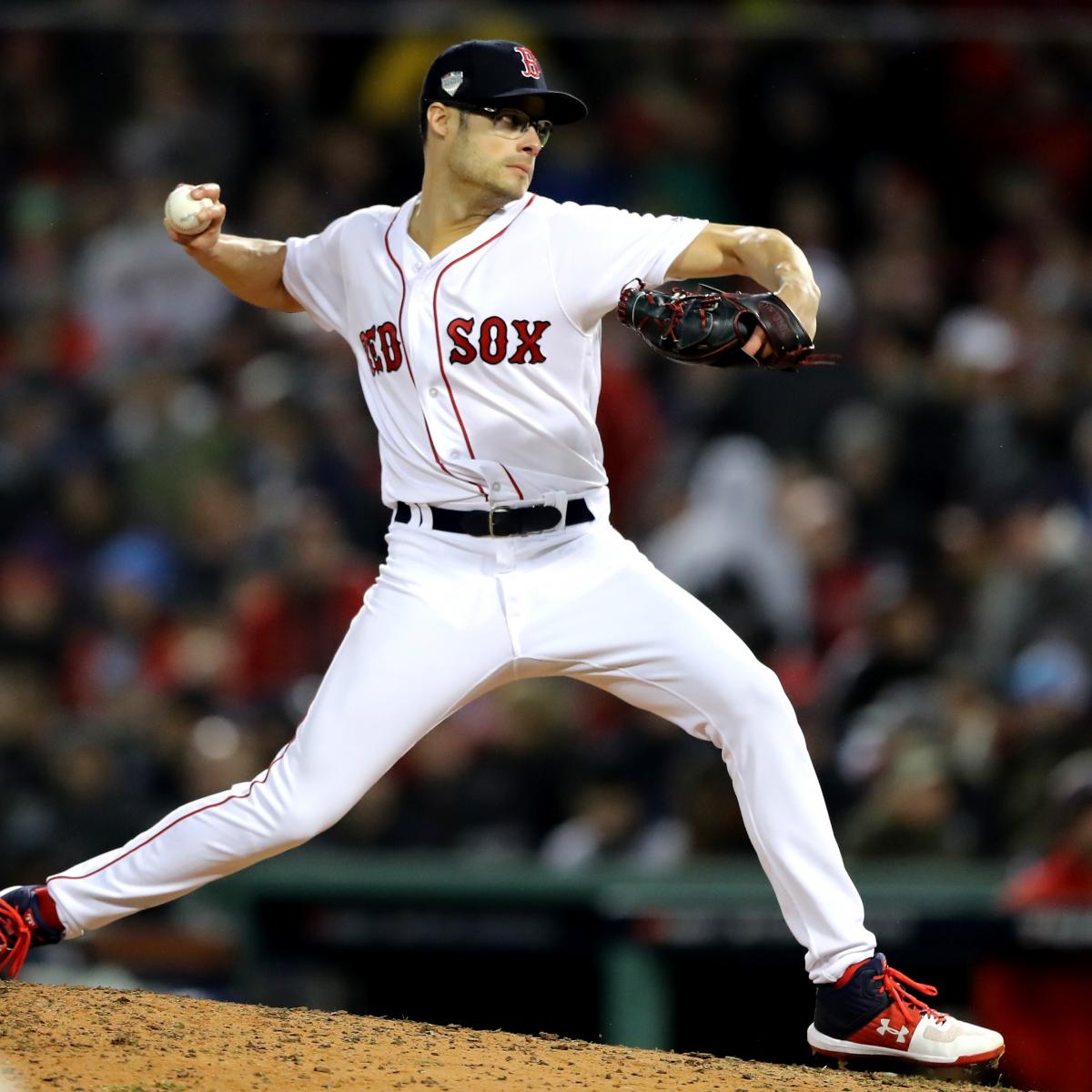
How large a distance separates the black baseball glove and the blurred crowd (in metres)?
2.70

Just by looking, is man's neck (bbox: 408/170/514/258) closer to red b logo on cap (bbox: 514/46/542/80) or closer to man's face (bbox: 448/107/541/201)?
man's face (bbox: 448/107/541/201)

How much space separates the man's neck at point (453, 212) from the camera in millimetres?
3793

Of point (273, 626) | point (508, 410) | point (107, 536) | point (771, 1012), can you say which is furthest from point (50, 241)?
point (508, 410)

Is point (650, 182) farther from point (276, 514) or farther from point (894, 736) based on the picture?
point (894, 736)

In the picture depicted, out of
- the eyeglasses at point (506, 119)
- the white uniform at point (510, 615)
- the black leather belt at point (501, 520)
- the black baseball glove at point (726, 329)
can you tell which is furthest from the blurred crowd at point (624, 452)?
the eyeglasses at point (506, 119)

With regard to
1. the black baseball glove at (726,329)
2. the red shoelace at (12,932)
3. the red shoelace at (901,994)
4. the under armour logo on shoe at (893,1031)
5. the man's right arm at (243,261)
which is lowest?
the under armour logo on shoe at (893,1031)

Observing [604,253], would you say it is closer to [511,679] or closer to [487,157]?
[487,157]

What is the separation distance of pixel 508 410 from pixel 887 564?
3916mm

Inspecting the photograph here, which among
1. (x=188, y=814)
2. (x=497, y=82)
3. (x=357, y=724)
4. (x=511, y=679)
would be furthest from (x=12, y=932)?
(x=497, y=82)

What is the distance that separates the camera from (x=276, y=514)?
8.03 meters

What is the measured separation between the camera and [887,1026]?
12.2ft

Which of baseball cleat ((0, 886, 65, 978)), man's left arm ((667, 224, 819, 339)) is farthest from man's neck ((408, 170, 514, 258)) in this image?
baseball cleat ((0, 886, 65, 978))

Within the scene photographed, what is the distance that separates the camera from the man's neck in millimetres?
3793

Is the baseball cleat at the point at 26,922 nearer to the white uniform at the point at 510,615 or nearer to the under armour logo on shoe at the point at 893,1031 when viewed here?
the white uniform at the point at 510,615
